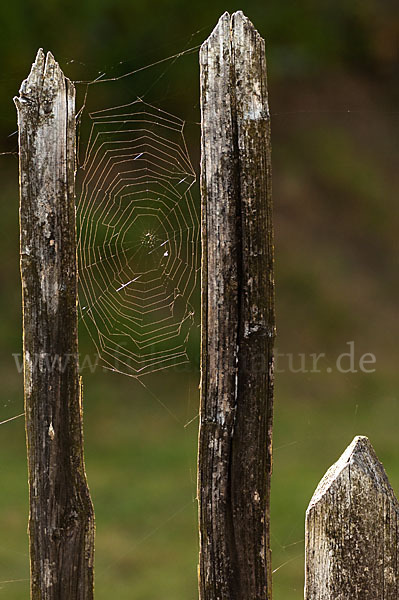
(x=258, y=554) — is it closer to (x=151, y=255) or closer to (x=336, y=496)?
(x=336, y=496)

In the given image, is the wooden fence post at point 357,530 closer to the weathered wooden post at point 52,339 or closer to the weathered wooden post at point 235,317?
the weathered wooden post at point 235,317

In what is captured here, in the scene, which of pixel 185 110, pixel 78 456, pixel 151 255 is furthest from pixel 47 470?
pixel 185 110

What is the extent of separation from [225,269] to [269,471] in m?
0.37

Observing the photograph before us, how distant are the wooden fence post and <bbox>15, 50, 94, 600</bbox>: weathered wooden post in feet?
1.37

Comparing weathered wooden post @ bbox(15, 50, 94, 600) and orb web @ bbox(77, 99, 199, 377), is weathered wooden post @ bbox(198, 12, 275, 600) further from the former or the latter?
orb web @ bbox(77, 99, 199, 377)

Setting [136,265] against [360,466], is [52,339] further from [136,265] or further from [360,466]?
[136,265]

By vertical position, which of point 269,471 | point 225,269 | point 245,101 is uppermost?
point 245,101

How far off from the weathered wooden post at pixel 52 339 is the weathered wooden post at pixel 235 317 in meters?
0.23

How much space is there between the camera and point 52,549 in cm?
141

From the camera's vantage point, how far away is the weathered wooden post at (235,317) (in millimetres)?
1347

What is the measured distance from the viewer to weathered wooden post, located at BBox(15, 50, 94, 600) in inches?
53.8

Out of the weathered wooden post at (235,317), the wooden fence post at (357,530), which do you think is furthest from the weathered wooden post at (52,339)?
the wooden fence post at (357,530)

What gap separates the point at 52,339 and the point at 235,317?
323mm

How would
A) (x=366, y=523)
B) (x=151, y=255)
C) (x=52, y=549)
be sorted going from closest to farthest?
(x=366, y=523) → (x=52, y=549) → (x=151, y=255)
